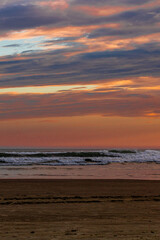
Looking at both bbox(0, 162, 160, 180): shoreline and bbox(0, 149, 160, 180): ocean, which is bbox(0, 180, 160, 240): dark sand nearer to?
bbox(0, 162, 160, 180): shoreline

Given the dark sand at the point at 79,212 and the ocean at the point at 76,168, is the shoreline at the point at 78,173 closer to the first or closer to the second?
the ocean at the point at 76,168

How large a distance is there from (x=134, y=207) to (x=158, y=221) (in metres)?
2.29

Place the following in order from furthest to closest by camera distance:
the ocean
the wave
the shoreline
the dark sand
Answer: the wave → the ocean → the shoreline → the dark sand

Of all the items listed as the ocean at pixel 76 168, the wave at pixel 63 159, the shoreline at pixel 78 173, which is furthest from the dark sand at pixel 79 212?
the wave at pixel 63 159

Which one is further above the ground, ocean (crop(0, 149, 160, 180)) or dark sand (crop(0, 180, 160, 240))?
dark sand (crop(0, 180, 160, 240))

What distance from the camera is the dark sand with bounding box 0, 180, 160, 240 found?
822cm

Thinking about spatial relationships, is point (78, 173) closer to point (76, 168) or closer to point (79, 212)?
point (76, 168)

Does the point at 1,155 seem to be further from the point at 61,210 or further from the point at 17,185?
the point at 61,210

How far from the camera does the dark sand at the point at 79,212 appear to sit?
324 inches

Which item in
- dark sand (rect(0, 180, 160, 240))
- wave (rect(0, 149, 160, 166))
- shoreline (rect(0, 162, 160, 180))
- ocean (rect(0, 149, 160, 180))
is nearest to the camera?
dark sand (rect(0, 180, 160, 240))

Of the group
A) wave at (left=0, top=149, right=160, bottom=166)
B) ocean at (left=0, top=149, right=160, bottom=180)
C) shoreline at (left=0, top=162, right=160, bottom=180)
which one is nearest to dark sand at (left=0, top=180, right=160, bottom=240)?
shoreline at (left=0, top=162, right=160, bottom=180)

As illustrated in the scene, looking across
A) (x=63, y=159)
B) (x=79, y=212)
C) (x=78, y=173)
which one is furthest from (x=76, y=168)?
(x=79, y=212)

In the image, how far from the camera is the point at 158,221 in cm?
963

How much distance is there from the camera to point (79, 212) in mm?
10914
